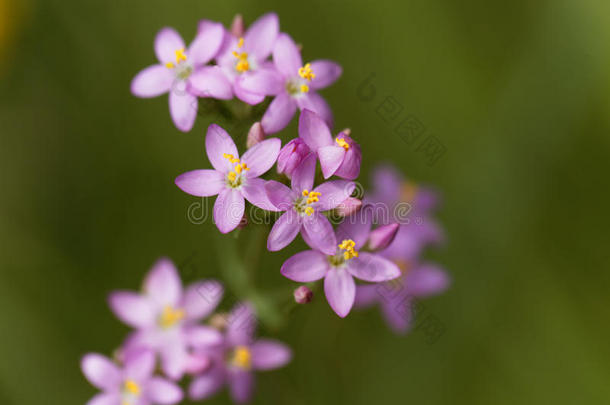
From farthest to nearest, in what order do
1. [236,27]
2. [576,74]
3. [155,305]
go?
[576,74], [155,305], [236,27]

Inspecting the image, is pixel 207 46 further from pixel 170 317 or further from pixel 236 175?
pixel 170 317

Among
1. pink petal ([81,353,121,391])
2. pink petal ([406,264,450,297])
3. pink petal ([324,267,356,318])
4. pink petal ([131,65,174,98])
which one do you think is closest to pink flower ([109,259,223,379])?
pink petal ([81,353,121,391])

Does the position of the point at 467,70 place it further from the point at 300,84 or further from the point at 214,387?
the point at 214,387

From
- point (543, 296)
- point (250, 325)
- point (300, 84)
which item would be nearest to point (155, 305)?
point (250, 325)

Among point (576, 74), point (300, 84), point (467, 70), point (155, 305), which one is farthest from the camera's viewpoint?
point (467, 70)

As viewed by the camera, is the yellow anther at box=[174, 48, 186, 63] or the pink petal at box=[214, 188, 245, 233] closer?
the pink petal at box=[214, 188, 245, 233]

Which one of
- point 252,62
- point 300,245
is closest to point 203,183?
point 252,62

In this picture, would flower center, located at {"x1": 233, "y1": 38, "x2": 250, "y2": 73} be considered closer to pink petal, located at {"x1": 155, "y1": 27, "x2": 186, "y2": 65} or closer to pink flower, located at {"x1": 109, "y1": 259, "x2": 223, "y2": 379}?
pink petal, located at {"x1": 155, "y1": 27, "x2": 186, "y2": 65}
